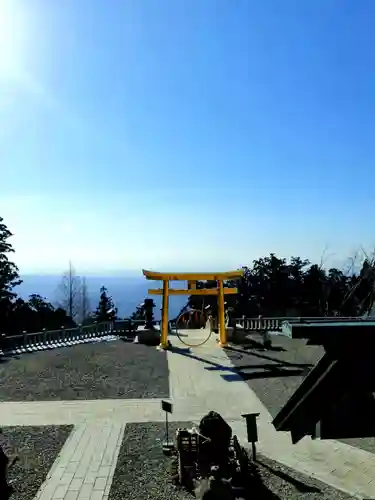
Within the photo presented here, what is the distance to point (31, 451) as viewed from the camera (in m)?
9.53

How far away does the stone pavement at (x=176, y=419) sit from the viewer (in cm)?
813

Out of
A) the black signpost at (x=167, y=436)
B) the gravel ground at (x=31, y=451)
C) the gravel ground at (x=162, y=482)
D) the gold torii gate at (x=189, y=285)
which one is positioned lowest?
the gravel ground at (x=31, y=451)

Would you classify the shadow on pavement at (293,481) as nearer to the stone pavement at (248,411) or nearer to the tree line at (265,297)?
the stone pavement at (248,411)

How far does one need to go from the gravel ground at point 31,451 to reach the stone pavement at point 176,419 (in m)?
0.17

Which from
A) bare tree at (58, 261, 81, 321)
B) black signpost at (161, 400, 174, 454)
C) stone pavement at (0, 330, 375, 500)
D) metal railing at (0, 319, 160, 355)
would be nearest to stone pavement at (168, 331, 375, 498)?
stone pavement at (0, 330, 375, 500)

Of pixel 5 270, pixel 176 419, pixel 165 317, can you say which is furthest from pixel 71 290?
pixel 176 419

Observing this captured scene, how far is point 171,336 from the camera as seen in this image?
24125 mm

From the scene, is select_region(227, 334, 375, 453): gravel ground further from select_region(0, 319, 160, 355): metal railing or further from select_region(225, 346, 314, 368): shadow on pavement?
select_region(0, 319, 160, 355): metal railing

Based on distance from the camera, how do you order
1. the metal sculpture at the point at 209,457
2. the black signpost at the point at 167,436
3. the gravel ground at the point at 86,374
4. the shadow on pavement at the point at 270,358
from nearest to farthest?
the metal sculpture at the point at 209,457
the black signpost at the point at 167,436
the gravel ground at the point at 86,374
the shadow on pavement at the point at 270,358

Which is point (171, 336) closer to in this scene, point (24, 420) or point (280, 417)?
point (24, 420)

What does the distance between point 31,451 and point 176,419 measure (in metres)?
3.56

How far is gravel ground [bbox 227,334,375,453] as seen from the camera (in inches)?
516

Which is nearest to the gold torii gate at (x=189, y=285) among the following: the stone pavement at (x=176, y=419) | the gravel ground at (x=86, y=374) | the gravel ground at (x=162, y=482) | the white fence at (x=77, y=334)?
the gravel ground at (x=86, y=374)

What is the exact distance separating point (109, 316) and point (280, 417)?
28560 millimetres
